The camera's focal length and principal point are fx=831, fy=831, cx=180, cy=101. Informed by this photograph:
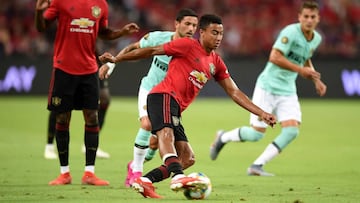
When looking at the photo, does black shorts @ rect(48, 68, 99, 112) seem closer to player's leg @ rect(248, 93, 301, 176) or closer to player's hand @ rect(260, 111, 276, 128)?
player's hand @ rect(260, 111, 276, 128)

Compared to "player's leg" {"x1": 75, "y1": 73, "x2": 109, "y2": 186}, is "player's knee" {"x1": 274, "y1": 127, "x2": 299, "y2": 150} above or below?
below

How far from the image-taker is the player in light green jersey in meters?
11.7

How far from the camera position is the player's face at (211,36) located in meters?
8.68

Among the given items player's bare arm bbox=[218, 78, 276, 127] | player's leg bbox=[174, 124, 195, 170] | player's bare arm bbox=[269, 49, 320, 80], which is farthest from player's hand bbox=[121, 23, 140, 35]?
player's bare arm bbox=[269, 49, 320, 80]

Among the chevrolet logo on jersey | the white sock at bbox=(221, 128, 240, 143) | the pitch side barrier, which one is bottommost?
the pitch side barrier

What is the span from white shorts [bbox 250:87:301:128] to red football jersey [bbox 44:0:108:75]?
3.04 m

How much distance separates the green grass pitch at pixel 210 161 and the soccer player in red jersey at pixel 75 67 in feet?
1.71

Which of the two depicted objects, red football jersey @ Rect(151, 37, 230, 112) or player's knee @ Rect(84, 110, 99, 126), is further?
player's knee @ Rect(84, 110, 99, 126)

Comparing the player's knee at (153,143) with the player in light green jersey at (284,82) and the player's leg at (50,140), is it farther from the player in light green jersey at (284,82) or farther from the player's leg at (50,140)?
the player's leg at (50,140)

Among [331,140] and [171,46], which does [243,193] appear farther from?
[331,140]

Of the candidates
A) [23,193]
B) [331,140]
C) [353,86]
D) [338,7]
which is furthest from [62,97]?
[338,7]

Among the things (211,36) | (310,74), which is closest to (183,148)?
(211,36)

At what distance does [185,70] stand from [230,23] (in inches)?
872

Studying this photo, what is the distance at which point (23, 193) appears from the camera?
895cm
